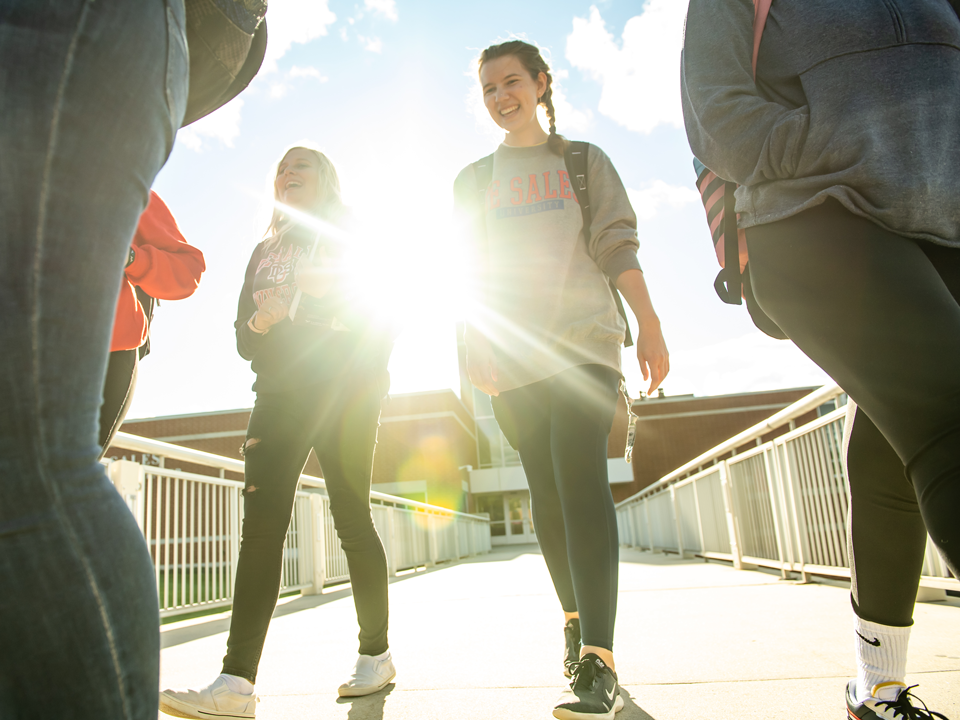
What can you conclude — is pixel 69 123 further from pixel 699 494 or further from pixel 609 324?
pixel 699 494

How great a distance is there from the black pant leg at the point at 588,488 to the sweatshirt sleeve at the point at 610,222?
1.15ft

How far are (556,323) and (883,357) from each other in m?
1.18

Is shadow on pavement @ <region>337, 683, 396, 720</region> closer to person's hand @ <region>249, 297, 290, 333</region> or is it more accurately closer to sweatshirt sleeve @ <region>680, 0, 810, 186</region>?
person's hand @ <region>249, 297, 290, 333</region>

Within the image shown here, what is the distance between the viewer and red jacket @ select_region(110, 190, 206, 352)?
50.3 inches

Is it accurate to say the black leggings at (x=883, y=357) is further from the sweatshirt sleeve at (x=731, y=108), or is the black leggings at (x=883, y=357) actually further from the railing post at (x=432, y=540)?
the railing post at (x=432, y=540)

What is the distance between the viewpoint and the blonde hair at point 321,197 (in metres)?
2.31

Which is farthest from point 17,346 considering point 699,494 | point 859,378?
point 699,494

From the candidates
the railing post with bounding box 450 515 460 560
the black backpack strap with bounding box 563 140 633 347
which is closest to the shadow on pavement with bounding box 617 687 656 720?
the black backpack strap with bounding box 563 140 633 347

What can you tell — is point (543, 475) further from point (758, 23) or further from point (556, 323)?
point (758, 23)

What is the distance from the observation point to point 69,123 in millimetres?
593

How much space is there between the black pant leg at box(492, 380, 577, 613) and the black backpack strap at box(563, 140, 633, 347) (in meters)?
0.37

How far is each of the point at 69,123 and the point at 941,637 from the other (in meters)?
3.00

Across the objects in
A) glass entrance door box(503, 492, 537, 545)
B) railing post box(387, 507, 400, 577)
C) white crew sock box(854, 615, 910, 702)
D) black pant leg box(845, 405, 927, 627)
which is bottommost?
glass entrance door box(503, 492, 537, 545)

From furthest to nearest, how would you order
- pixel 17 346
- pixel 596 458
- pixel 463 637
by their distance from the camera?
pixel 463 637 < pixel 596 458 < pixel 17 346
